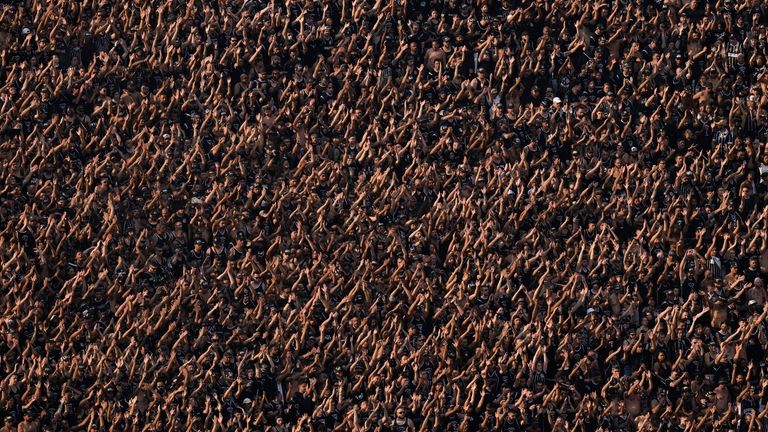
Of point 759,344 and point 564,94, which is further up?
point 564,94

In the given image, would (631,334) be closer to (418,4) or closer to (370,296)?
(370,296)

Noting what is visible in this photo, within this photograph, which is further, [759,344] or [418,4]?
[418,4]

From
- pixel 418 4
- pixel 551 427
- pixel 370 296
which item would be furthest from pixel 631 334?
pixel 418 4

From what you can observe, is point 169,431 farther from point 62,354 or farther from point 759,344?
point 759,344

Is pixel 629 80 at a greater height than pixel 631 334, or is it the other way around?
pixel 629 80

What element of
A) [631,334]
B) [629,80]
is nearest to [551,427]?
[631,334]

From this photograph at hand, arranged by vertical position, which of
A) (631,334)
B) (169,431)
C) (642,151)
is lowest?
(169,431)
